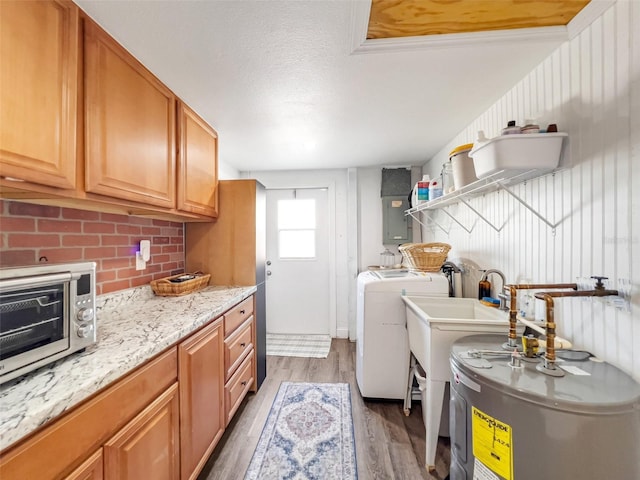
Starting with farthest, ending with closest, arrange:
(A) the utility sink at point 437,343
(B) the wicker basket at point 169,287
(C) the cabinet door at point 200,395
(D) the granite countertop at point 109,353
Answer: (B) the wicker basket at point 169,287 → (A) the utility sink at point 437,343 → (C) the cabinet door at point 200,395 → (D) the granite countertop at point 109,353

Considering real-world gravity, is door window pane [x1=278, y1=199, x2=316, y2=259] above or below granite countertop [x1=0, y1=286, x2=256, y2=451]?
above

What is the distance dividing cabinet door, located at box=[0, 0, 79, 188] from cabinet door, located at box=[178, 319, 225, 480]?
853 mm

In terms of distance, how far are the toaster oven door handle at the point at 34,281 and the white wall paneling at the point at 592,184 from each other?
74.9 inches

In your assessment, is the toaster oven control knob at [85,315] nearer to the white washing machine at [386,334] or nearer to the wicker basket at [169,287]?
the wicker basket at [169,287]

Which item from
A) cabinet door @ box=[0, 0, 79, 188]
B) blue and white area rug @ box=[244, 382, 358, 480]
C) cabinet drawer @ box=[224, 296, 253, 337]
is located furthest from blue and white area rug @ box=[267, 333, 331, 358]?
cabinet door @ box=[0, 0, 79, 188]

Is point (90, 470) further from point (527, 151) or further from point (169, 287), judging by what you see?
point (527, 151)

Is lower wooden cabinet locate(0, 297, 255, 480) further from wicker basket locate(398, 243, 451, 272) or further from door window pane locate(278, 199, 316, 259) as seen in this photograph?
door window pane locate(278, 199, 316, 259)

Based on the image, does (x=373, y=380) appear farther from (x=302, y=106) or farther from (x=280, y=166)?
(x=280, y=166)

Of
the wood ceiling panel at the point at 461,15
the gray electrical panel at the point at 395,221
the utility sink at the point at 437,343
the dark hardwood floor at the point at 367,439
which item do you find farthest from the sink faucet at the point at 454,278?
the wood ceiling panel at the point at 461,15

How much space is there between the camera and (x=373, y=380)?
6.75ft

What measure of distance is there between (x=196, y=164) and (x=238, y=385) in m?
1.59

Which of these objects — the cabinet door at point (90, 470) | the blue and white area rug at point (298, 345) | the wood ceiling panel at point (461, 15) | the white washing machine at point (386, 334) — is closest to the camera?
the cabinet door at point (90, 470)

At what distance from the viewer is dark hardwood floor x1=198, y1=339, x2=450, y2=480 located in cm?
148

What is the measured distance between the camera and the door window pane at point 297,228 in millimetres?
3539
